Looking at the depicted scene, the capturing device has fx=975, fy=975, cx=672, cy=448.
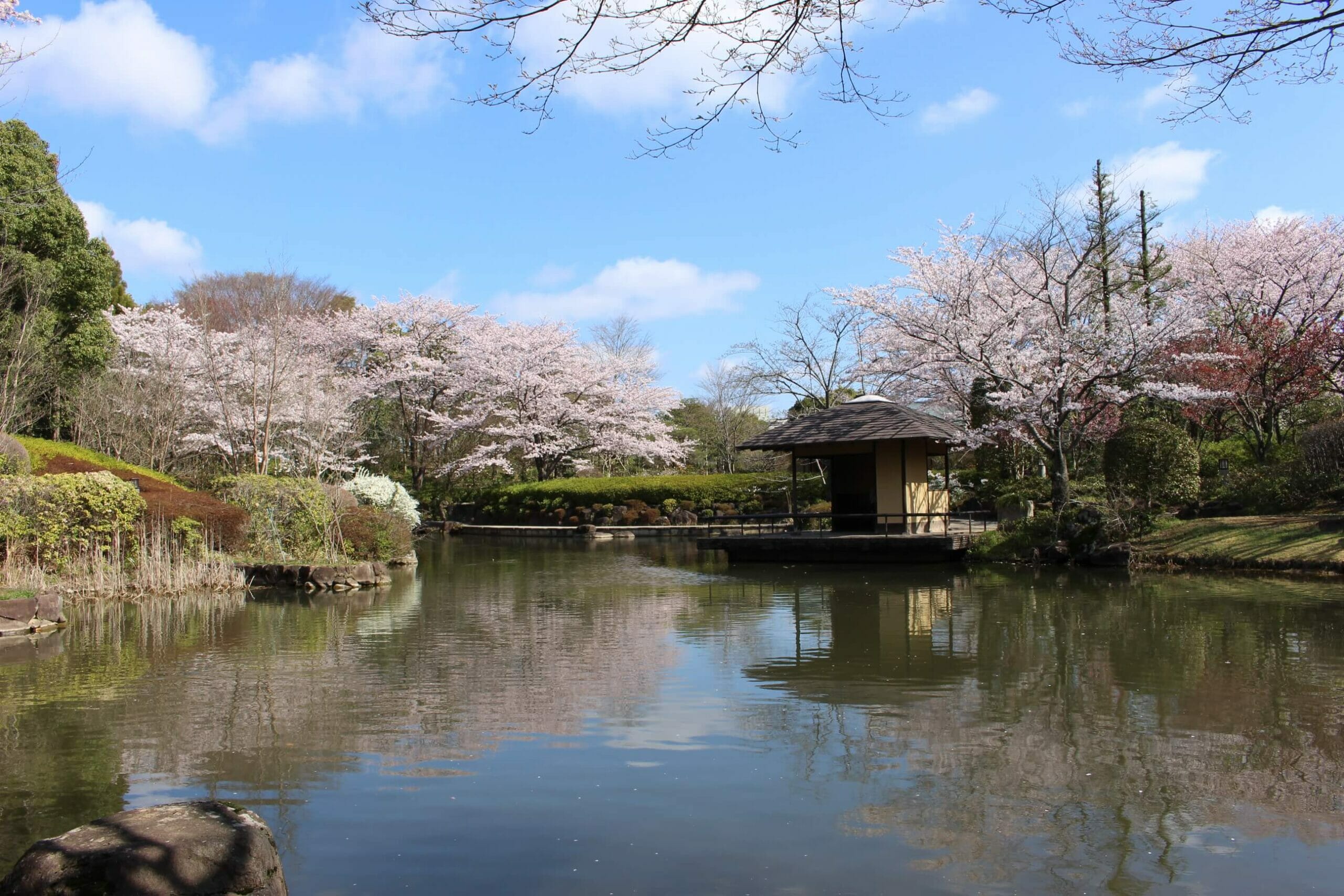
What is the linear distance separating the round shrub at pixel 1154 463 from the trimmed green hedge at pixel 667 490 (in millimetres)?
10909

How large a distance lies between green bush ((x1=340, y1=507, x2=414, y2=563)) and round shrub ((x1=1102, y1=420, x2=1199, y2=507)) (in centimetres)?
1259

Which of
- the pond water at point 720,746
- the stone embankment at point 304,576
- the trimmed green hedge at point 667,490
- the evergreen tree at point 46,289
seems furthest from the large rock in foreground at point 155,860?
the trimmed green hedge at point 667,490

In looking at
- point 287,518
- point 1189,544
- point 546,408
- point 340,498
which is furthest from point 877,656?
point 546,408

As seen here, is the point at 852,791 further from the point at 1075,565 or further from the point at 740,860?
the point at 1075,565

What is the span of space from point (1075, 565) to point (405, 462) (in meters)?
24.4

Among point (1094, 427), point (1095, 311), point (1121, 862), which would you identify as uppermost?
point (1095, 311)

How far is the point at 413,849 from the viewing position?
4281 millimetres

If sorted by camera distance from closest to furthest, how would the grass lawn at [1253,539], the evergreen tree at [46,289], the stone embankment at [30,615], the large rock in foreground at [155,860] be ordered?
the large rock in foreground at [155,860]
the stone embankment at [30,615]
the grass lawn at [1253,539]
the evergreen tree at [46,289]

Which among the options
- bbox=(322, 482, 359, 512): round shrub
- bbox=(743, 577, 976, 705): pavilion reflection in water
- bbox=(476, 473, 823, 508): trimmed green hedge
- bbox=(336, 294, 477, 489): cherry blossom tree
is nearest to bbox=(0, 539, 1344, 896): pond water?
bbox=(743, 577, 976, 705): pavilion reflection in water

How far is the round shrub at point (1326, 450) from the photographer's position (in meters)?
16.8

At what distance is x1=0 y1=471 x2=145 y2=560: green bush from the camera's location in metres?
11.6

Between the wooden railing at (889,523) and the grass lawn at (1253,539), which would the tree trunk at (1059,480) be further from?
the wooden railing at (889,523)

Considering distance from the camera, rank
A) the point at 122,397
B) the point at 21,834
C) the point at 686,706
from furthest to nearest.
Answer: the point at 122,397 → the point at 686,706 → the point at 21,834

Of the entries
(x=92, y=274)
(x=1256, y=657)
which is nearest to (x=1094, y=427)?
(x=1256, y=657)
